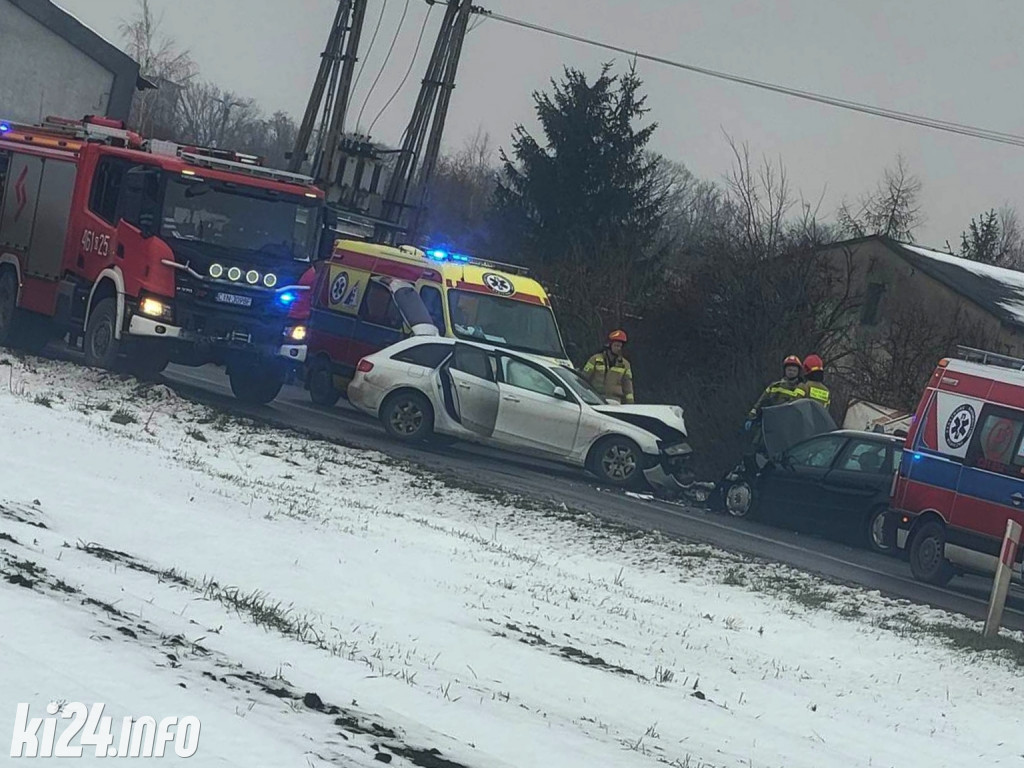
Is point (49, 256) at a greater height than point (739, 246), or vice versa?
point (739, 246)

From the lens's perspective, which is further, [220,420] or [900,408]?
[900,408]

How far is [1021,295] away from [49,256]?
36400 mm

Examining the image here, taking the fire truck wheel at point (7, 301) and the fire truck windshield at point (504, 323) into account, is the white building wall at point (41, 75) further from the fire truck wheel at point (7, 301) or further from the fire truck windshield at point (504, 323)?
the fire truck windshield at point (504, 323)

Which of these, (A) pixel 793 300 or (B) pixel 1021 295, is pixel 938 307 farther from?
(A) pixel 793 300

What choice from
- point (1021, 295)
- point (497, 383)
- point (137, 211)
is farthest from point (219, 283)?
point (1021, 295)

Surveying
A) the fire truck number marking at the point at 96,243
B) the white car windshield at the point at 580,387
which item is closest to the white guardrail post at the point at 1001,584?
the white car windshield at the point at 580,387

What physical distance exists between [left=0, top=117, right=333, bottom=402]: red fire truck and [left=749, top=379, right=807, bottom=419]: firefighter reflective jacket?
5.98 m

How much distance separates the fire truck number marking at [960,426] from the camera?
51.3 feet

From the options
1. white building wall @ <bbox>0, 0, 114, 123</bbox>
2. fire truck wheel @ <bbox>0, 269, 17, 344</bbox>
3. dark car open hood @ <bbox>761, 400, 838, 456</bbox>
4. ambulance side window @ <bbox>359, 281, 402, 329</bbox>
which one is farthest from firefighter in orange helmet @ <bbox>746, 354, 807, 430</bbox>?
white building wall @ <bbox>0, 0, 114, 123</bbox>

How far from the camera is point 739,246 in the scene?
27.5m

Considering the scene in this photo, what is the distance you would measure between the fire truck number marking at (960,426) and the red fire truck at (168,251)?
26.5ft

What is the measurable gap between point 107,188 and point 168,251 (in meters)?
1.58

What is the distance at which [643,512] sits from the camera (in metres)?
16.8

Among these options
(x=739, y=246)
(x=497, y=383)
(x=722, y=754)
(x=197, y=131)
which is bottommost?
(x=722, y=754)
